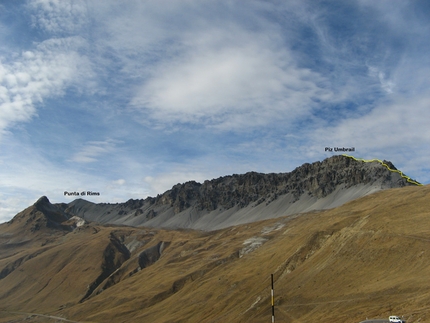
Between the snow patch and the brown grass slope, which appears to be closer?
the brown grass slope

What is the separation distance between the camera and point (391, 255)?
7094 centimetres

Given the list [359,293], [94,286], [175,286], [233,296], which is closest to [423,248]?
[359,293]

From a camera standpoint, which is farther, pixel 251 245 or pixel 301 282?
pixel 251 245

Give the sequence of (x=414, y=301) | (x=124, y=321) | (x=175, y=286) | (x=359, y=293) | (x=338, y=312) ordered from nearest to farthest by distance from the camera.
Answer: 1. (x=414, y=301)
2. (x=338, y=312)
3. (x=359, y=293)
4. (x=124, y=321)
5. (x=175, y=286)

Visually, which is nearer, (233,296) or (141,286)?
(233,296)

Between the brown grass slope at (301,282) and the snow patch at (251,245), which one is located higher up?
the snow patch at (251,245)

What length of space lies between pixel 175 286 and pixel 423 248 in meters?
85.5

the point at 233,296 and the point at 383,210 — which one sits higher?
the point at 383,210

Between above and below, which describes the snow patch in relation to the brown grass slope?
above

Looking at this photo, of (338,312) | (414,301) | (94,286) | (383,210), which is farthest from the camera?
(94,286)

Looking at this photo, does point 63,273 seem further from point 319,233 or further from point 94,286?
point 319,233

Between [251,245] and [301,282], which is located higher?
[251,245]

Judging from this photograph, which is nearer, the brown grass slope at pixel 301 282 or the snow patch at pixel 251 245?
the brown grass slope at pixel 301 282

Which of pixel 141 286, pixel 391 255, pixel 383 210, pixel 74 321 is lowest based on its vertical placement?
pixel 74 321
